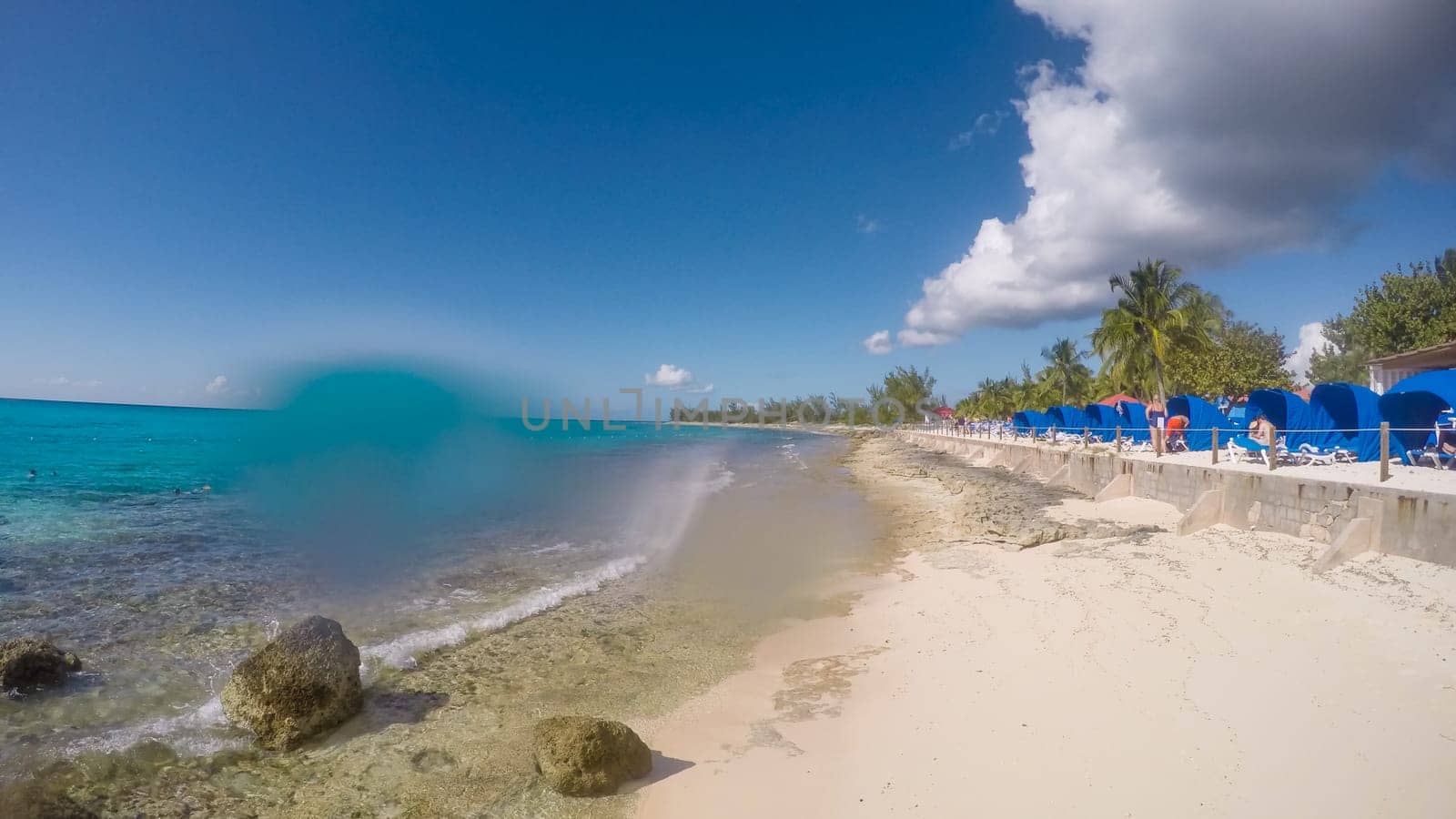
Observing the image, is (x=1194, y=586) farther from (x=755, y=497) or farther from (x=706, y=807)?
(x=755, y=497)

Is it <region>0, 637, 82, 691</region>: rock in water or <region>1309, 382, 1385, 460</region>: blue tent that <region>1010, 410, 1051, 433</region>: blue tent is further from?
<region>0, 637, 82, 691</region>: rock in water

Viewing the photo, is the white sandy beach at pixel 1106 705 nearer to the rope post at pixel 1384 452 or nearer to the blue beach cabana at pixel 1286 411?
the rope post at pixel 1384 452

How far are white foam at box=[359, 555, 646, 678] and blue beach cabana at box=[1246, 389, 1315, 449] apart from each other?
606 inches

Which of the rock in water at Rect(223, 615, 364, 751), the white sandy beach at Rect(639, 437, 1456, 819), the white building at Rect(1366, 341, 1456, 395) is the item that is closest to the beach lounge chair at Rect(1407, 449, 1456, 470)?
the white sandy beach at Rect(639, 437, 1456, 819)

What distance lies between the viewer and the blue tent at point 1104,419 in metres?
28.0

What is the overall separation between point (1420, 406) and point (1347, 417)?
162cm

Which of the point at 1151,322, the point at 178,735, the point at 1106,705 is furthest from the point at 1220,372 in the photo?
the point at 178,735

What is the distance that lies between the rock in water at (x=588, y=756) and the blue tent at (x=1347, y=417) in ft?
50.3

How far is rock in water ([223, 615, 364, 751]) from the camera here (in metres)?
5.57

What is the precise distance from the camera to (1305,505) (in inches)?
400

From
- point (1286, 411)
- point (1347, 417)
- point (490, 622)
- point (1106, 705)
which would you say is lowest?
point (490, 622)

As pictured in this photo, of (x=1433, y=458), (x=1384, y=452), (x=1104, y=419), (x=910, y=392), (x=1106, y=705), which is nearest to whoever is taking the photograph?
(x=1106, y=705)

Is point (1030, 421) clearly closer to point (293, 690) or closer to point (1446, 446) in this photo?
point (1446, 446)

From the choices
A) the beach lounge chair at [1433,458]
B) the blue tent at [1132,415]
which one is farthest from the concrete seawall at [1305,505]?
the blue tent at [1132,415]
